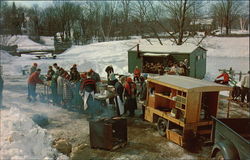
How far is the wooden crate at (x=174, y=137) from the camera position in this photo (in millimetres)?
8148

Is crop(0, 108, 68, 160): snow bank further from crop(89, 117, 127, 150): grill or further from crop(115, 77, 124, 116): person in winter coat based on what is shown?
crop(115, 77, 124, 116): person in winter coat

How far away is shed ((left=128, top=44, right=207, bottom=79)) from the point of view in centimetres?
1908

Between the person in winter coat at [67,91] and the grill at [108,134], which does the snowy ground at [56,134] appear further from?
the person in winter coat at [67,91]

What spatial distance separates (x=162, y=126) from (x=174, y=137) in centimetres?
83

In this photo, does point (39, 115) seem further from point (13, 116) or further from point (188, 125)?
point (188, 125)

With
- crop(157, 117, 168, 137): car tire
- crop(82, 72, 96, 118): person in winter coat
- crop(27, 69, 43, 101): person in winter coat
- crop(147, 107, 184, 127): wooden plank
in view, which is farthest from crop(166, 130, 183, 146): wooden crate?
crop(27, 69, 43, 101): person in winter coat

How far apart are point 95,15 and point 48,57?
31.9 metres

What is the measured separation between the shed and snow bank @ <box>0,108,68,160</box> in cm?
1321

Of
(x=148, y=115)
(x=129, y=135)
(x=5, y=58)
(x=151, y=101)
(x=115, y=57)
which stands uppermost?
(x=115, y=57)

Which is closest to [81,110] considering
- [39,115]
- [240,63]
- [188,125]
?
[39,115]

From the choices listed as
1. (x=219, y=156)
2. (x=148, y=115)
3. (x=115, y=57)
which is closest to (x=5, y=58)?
(x=115, y=57)

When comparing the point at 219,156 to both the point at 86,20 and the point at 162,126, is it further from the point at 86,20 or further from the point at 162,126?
the point at 86,20

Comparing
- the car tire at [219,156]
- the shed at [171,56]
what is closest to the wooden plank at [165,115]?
the car tire at [219,156]

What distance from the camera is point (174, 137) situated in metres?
8.42
